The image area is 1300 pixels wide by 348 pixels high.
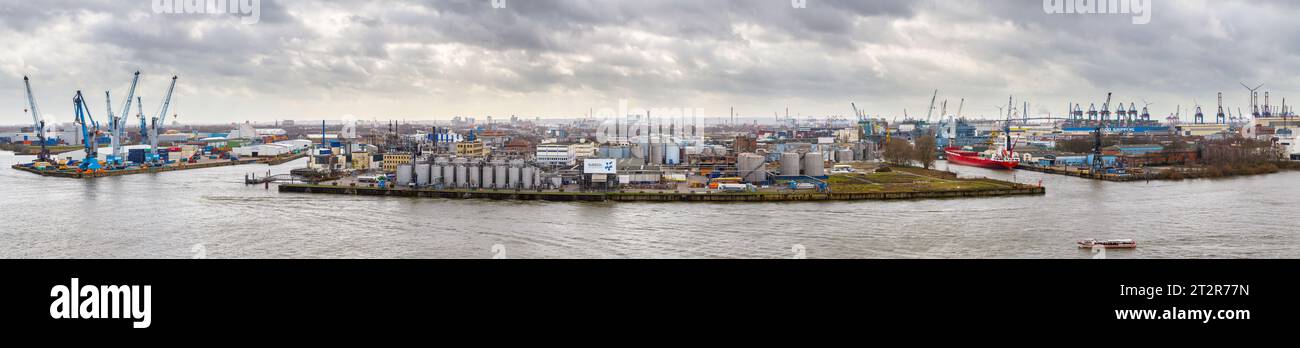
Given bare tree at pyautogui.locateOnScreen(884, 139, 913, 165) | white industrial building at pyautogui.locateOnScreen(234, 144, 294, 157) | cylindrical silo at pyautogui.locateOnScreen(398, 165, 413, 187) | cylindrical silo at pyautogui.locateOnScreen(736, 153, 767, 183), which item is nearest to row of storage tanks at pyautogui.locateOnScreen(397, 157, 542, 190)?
cylindrical silo at pyautogui.locateOnScreen(398, 165, 413, 187)

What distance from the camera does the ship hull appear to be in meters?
16.4

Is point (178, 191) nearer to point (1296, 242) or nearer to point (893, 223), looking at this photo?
point (893, 223)

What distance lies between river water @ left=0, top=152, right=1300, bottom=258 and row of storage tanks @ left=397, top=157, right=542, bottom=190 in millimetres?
827

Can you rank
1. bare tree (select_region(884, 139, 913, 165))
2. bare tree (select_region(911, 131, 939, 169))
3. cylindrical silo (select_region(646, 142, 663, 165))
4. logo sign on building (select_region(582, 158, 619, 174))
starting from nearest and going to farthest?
logo sign on building (select_region(582, 158, 619, 174)) < cylindrical silo (select_region(646, 142, 663, 165)) < bare tree (select_region(911, 131, 939, 169)) < bare tree (select_region(884, 139, 913, 165))

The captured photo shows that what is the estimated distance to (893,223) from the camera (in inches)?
309

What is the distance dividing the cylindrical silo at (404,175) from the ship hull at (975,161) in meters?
10.6

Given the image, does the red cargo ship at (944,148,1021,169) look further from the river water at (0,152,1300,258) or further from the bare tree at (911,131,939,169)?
the river water at (0,152,1300,258)

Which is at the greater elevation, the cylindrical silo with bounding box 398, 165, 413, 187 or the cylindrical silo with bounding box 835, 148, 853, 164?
the cylindrical silo with bounding box 835, 148, 853, 164

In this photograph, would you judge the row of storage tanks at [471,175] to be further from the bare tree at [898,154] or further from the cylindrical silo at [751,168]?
the bare tree at [898,154]

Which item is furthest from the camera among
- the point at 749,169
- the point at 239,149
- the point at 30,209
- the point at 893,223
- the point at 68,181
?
the point at 239,149

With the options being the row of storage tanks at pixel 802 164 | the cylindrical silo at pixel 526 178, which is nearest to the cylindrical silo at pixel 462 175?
the cylindrical silo at pixel 526 178
